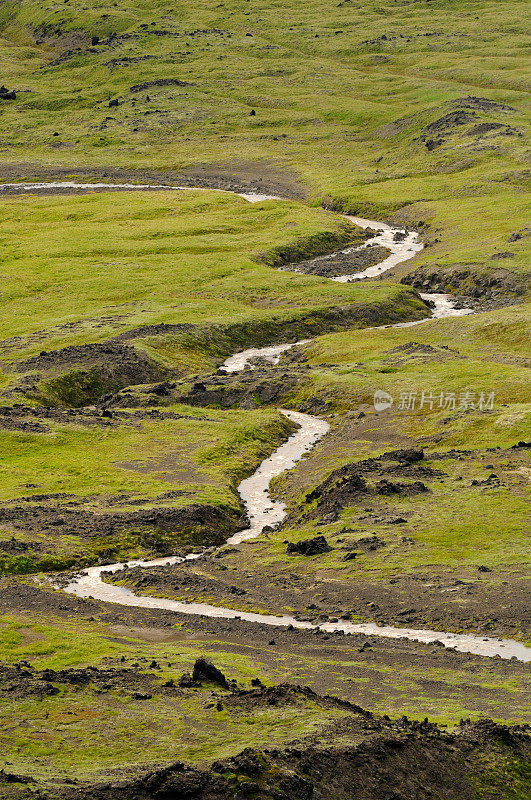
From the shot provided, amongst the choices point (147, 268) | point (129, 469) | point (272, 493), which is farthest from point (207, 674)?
point (147, 268)

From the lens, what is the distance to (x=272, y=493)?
65.1 m

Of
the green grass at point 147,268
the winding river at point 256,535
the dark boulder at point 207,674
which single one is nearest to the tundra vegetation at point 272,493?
the dark boulder at point 207,674

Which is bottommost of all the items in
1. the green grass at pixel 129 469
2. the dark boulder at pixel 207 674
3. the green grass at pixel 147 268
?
the green grass at pixel 129 469

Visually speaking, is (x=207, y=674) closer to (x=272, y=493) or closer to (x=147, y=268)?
(x=272, y=493)

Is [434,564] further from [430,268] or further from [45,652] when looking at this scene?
[430,268]

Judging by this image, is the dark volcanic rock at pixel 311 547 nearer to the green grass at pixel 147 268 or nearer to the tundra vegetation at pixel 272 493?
the tundra vegetation at pixel 272 493

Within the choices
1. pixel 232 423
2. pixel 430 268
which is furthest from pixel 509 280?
pixel 232 423

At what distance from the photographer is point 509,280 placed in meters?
108

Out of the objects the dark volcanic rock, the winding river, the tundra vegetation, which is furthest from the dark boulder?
the dark volcanic rock

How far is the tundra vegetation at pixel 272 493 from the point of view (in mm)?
27500

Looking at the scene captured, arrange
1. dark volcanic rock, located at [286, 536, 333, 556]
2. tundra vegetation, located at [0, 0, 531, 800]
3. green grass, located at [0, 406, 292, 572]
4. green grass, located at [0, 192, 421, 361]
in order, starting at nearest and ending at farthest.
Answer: tundra vegetation, located at [0, 0, 531, 800] → dark volcanic rock, located at [286, 536, 333, 556] → green grass, located at [0, 406, 292, 572] → green grass, located at [0, 192, 421, 361]

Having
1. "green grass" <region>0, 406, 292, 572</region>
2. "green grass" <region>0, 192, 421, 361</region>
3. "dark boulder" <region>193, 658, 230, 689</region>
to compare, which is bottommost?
"green grass" <region>0, 406, 292, 572</region>

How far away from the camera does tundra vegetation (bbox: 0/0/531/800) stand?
27500mm

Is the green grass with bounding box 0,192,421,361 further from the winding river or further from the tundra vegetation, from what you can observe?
the winding river
